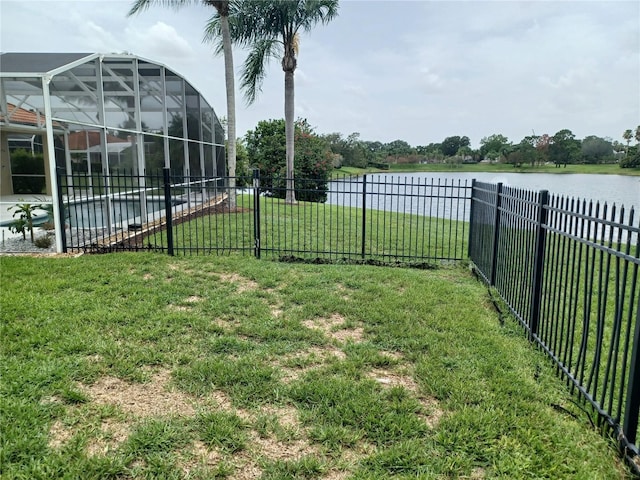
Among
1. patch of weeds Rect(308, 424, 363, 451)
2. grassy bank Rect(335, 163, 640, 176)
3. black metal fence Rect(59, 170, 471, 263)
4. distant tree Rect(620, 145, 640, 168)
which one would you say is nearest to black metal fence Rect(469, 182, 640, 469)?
patch of weeds Rect(308, 424, 363, 451)

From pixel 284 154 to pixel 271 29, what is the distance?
9.84m

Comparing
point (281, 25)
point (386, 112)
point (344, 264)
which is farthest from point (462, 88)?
point (344, 264)

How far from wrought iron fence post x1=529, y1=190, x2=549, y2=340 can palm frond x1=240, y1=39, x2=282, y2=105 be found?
42.0 ft

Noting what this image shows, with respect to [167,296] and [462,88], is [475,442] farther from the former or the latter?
[462,88]

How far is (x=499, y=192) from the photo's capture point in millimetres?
5410

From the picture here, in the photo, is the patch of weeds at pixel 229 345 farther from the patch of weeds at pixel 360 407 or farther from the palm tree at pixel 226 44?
the palm tree at pixel 226 44

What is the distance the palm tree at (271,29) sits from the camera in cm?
1411

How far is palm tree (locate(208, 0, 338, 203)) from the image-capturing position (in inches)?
555

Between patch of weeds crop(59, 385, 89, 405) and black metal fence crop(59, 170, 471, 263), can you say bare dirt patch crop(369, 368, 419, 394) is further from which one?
black metal fence crop(59, 170, 471, 263)

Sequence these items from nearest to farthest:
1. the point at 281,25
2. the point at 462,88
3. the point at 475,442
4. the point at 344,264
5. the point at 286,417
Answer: the point at 475,442 < the point at 286,417 < the point at 344,264 < the point at 281,25 < the point at 462,88

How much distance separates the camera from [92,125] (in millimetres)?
7969

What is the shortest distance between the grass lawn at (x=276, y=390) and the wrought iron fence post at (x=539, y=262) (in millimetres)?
271

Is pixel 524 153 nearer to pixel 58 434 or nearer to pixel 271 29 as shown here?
pixel 271 29

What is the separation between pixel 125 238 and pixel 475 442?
7.78 metres
